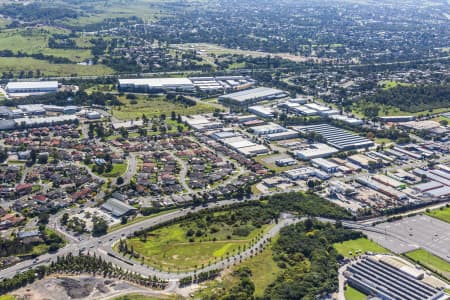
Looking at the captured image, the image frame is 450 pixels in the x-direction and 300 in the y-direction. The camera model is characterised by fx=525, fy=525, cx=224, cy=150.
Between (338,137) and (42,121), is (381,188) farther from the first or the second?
(42,121)

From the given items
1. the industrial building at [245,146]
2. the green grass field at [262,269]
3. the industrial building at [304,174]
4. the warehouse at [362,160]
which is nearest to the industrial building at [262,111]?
the industrial building at [245,146]

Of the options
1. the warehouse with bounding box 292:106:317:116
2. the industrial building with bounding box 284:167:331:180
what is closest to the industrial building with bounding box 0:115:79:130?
the industrial building with bounding box 284:167:331:180

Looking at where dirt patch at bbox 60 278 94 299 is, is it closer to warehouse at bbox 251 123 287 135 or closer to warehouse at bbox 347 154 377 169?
warehouse at bbox 347 154 377 169

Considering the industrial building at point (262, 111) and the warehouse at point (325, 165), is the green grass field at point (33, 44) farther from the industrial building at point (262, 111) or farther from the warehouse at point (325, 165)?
the warehouse at point (325, 165)

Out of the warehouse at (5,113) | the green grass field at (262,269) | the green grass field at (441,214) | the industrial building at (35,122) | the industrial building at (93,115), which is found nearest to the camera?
the green grass field at (262,269)

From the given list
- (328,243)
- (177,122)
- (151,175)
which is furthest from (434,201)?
(177,122)

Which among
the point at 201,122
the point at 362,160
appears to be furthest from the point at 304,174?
the point at 201,122
